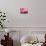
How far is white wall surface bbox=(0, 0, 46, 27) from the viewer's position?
323 cm

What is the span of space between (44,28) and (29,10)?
21.2 inches

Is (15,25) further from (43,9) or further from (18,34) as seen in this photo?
(43,9)

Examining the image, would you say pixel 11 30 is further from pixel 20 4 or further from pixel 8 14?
pixel 20 4

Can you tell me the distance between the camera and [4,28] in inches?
129

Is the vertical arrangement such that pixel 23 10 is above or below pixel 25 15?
above

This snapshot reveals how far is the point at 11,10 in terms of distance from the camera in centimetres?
327

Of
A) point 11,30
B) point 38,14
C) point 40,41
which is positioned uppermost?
point 38,14

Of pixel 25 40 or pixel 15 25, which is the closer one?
pixel 25 40

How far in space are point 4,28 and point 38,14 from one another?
0.85 meters

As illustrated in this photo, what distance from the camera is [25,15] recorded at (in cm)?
325

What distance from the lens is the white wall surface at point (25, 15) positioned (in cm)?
323

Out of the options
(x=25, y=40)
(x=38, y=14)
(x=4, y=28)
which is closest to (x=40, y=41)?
(x=25, y=40)

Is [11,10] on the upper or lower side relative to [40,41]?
upper

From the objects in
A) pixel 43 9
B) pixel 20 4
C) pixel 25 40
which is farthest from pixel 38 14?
pixel 25 40
